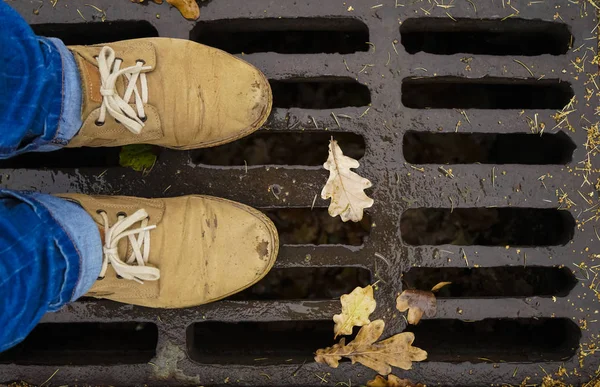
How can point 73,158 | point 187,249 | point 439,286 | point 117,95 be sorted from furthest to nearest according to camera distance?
1. point 73,158
2. point 439,286
3. point 187,249
4. point 117,95

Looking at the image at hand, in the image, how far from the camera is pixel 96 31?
1766mm

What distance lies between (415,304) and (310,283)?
1.33ft

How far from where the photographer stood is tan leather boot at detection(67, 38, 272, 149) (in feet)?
5.14

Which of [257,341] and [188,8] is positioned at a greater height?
[188,8]

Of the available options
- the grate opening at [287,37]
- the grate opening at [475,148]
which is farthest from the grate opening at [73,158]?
the grate opening at [475,148]

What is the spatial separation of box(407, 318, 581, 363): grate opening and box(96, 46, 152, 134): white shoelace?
1.07 m

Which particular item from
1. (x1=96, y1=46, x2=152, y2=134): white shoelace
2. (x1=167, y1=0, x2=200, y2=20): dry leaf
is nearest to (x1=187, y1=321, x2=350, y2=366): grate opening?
(x1=96, y1=46, x2=152, y2=134): white shoelace

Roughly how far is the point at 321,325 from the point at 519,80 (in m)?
1.02

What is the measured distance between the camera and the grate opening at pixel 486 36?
173 centimetres

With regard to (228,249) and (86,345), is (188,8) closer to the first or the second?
(228,249)

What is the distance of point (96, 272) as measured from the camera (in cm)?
150

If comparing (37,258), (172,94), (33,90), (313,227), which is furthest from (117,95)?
(313,227)

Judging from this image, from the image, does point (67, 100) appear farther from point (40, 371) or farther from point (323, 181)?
point (40, 371)

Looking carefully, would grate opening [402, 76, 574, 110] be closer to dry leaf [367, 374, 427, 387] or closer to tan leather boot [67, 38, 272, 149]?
tan leather boot [67, 38, 272, 149]
